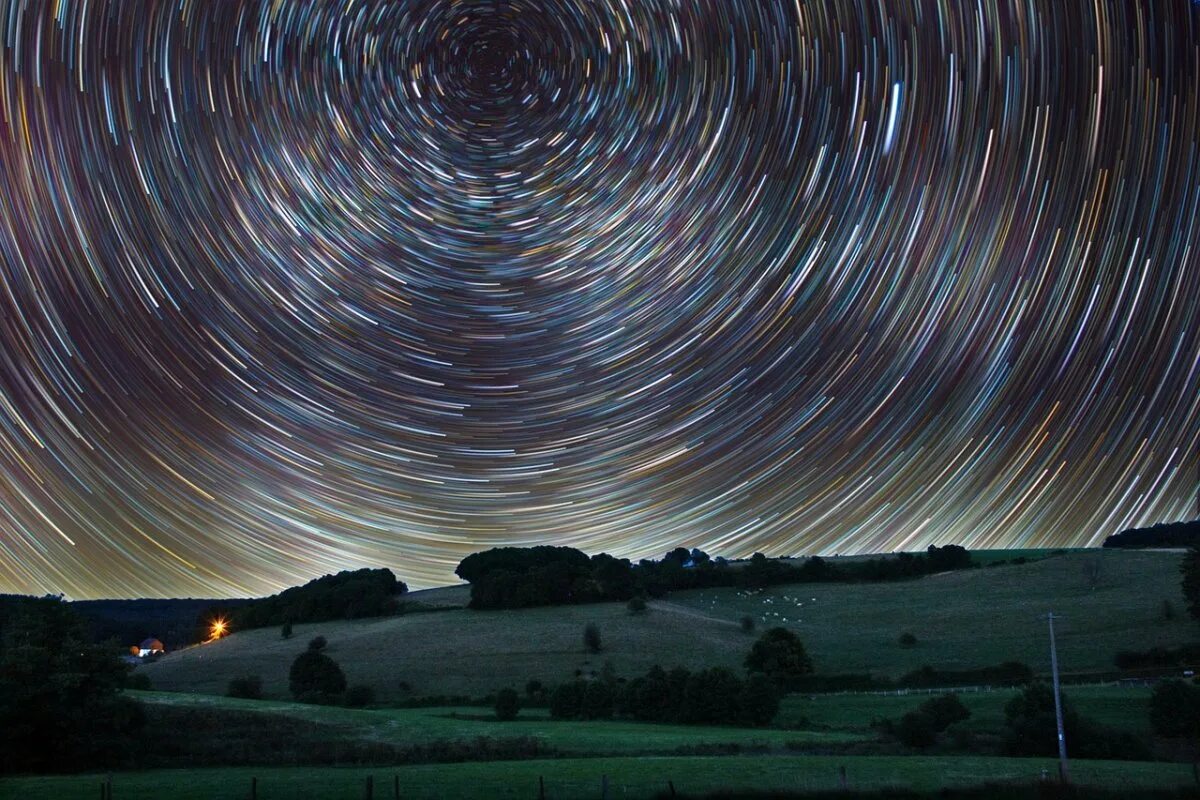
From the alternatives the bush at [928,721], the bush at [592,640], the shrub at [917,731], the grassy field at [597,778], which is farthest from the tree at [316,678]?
the shrub at [917,731]

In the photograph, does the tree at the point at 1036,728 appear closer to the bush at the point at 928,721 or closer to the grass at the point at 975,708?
the bush at the point at 928,721

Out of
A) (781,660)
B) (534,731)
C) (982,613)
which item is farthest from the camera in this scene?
(982,613)

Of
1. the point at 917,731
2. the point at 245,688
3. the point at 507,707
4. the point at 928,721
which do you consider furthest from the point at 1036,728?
the point at 245,688

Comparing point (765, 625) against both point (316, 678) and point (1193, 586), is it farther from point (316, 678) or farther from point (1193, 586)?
point (316, 678)

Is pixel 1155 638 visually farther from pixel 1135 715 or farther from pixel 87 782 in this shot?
pixel 87 782

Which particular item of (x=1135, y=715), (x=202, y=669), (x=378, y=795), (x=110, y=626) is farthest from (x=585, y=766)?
(x=110, y=626)

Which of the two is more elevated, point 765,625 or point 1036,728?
point 765,625
